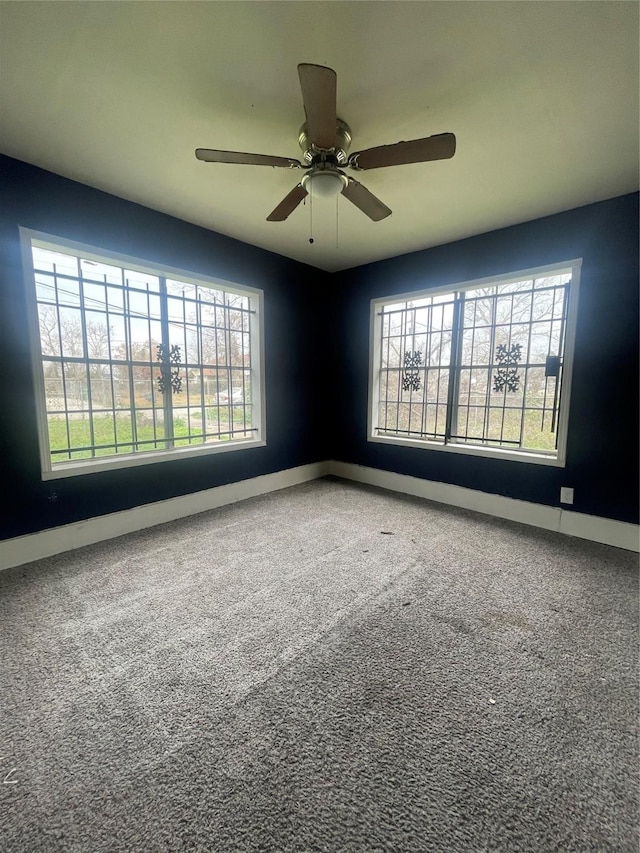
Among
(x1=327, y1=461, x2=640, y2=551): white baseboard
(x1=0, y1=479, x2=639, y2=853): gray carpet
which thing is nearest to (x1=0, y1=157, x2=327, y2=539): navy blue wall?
(x1=0, y1=479, x2=639, y2=853): gray carpet

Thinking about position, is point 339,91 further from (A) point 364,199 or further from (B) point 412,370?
(B) point 412,370

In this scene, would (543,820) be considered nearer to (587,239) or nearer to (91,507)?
(91,507)

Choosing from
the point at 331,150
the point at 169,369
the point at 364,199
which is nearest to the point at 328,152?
the point at 331,150

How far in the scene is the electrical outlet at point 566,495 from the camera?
9.42 feet

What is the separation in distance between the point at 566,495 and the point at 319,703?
105 inches

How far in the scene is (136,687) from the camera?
55.5 inches

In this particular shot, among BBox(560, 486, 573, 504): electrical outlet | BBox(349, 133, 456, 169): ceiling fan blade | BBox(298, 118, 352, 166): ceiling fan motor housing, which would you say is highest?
BBox(298, 118, 352, 166): ceiling fan motor housing

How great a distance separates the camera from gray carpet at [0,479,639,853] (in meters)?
0.98

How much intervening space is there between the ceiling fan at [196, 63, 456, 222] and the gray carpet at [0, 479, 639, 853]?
235 centimetres

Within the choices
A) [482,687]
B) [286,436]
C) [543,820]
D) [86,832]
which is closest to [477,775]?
[543,820]

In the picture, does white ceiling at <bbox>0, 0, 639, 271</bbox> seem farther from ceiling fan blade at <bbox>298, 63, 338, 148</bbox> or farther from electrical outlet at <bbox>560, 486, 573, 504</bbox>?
electrical outlet at <bbox>560, 486, 573, 504</bbox>

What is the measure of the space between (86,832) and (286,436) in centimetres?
342

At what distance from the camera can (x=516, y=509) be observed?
3.14m

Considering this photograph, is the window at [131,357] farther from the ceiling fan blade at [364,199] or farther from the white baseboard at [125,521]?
the ceiling fan blade at [364,199]
